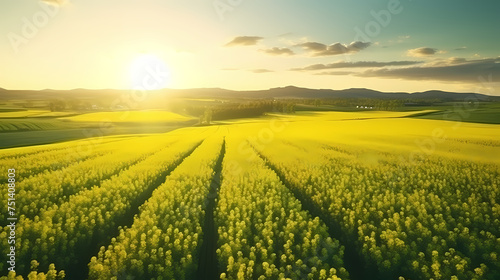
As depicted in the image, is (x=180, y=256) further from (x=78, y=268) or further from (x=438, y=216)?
(x=438, y=216)

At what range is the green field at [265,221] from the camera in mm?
11258

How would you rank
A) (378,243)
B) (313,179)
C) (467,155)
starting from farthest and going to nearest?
(467,155) → (313,179) → (378,243)

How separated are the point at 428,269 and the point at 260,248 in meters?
6.27

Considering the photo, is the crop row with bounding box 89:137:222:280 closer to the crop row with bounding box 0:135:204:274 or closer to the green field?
the green field

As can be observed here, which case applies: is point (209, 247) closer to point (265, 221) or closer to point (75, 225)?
point (265, 221)

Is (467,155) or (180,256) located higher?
(467,155)

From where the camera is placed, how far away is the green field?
11.3 meters

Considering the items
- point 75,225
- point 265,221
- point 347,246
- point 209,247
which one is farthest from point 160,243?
point 347,246

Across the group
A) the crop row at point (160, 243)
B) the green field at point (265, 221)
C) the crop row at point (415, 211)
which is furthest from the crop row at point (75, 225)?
the crop row at point (415, 211)

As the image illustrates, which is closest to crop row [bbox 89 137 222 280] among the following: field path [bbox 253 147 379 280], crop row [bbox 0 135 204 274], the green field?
the green field

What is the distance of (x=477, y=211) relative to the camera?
13.8 m

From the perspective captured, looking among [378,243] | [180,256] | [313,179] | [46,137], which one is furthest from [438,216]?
[46,137]

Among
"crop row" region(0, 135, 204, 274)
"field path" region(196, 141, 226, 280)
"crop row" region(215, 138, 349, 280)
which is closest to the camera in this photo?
"crop row" region(215, 138, 349, 280)

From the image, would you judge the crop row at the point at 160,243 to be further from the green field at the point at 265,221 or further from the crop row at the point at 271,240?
the crop row at the point at 271,240
